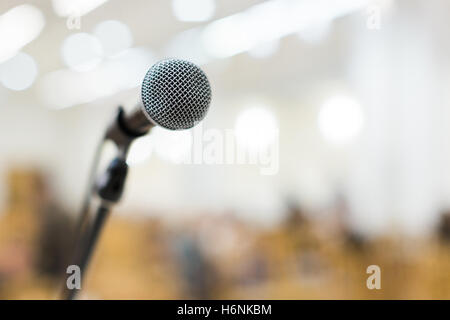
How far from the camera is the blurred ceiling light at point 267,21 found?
480 centimetres

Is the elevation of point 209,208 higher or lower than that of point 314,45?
lower

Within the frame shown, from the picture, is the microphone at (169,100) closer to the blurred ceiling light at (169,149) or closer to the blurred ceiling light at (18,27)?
the blurred ceiling light at (18,27)

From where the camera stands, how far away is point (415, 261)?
4.21 m

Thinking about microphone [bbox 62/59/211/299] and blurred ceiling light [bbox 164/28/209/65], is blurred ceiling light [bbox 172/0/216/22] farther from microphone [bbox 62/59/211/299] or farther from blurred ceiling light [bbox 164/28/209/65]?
microphone [bbox 62/59/211/299]

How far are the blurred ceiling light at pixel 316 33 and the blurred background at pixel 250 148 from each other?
24mm

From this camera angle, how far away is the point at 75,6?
3.34 meters

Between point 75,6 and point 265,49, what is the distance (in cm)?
284

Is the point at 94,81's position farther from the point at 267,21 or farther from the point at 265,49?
the point at 267,21

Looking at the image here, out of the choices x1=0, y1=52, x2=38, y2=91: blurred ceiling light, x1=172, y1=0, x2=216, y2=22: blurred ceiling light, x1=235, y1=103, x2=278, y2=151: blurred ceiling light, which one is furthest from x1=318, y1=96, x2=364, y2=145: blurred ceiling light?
x1=0, y1=52, x2=38, y2=91: blurred ceiling light

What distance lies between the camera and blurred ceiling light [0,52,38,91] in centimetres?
570

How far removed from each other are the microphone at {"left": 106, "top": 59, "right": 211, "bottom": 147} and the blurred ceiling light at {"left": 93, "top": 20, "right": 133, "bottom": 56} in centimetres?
452
